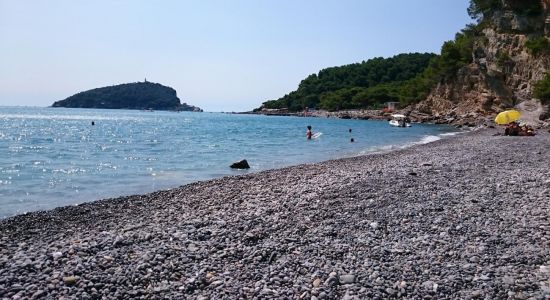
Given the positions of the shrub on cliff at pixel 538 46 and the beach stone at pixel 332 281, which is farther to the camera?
the shrub on cliff at pixel 538 46

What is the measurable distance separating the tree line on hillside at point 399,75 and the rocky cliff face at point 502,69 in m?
1.80

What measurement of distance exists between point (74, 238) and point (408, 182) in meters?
9.67

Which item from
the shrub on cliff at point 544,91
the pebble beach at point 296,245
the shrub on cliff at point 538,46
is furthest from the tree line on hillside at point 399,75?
the pebble beach at point 296,245

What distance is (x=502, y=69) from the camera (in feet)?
235

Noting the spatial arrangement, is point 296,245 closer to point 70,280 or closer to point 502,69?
point 70,280

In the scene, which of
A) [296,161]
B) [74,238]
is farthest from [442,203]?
[296,161]

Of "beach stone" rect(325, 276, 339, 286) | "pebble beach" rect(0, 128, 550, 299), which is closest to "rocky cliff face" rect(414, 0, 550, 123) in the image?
"pebble beach" rect(0, 128, 550, 299)

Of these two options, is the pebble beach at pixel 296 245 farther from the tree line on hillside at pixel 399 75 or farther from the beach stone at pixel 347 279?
the tree line on hillside at pixel 399 75

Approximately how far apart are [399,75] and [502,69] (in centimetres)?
9814

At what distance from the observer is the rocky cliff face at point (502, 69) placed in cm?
6556

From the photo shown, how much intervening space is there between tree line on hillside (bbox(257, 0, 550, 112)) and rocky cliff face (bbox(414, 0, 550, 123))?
180 centimetres

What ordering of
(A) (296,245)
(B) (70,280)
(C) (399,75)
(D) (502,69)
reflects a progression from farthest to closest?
(C) (399,75) → (D) (502,69) → (A) (296,245) → (B) (70,280)

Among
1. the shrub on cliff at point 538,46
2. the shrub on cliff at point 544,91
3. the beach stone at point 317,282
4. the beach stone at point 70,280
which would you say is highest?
the shrub on cliff at point 538,46

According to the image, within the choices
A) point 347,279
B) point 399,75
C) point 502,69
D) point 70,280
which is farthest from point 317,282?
point 399,75
